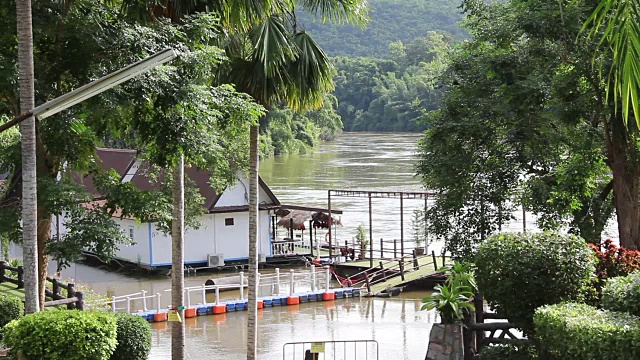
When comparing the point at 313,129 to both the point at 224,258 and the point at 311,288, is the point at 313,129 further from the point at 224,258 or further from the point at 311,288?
the point at 311,288

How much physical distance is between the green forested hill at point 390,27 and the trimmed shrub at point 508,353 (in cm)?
14561

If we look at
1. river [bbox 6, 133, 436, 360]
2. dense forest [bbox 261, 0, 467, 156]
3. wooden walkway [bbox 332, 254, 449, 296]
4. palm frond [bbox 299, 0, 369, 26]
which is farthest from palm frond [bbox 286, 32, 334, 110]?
wooden walkway [bbox 332, 254, 449, 296]

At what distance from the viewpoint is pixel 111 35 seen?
13344mm

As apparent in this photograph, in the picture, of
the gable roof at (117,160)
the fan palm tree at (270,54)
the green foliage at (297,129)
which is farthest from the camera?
the green foliage at (297,129)

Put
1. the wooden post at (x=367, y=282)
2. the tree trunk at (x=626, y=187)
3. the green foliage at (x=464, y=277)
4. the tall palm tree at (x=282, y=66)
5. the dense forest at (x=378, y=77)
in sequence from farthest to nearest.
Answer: the dense forest at (x=378, y=77), the wooden post at (x=367, y=282), the tree trunk at (x=626, y=187), the tall palm tree at (x=282, y=66), the green foliage at (x=464, y=277)

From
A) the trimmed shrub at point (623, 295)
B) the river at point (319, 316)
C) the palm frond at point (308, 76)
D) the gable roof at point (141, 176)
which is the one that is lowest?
the river at point (319, 316)

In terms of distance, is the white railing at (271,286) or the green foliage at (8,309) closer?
the green foliage at (8,309)

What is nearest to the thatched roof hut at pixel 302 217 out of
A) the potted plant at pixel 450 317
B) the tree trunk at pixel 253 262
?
the tree trunk at pixel 253 262

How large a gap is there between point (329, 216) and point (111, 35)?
2184 cm

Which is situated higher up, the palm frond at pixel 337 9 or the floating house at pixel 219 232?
→ the palm frond at pixel 337 9

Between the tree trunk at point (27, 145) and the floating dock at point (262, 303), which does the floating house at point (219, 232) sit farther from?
the tree trunk at point (27, 145)

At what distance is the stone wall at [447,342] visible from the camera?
13281 mm

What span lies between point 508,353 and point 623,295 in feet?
8.73

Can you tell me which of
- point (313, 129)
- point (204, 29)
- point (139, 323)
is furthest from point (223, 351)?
point (313, 129)
